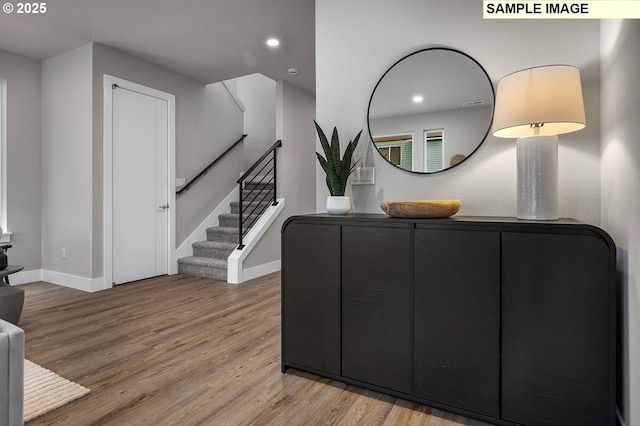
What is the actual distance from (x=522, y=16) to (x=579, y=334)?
155 centimetres

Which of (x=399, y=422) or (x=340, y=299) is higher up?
(x=340, y=299)

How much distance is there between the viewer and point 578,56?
1757 millimetres

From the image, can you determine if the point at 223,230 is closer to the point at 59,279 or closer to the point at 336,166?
the point at 59,279

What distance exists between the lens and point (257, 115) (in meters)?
6.33

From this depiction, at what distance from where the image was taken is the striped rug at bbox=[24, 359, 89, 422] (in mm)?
1643

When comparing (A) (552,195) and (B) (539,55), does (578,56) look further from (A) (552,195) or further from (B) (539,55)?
(A) (552,195)

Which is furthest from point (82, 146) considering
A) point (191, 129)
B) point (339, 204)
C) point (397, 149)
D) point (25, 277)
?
point (397, 149)

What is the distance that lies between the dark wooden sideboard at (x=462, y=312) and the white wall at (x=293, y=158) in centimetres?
278

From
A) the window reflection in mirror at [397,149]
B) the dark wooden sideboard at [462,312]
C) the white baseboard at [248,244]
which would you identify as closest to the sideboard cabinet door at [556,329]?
the dark wooden sideboard at [462,312]

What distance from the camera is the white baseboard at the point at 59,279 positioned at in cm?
377

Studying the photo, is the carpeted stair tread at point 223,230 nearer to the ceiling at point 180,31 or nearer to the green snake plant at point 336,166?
the ceiling at point 180,31

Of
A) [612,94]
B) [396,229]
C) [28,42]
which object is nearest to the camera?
[612,94]

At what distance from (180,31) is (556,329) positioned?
150 inches

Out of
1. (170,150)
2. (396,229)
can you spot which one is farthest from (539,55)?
(170,150)
